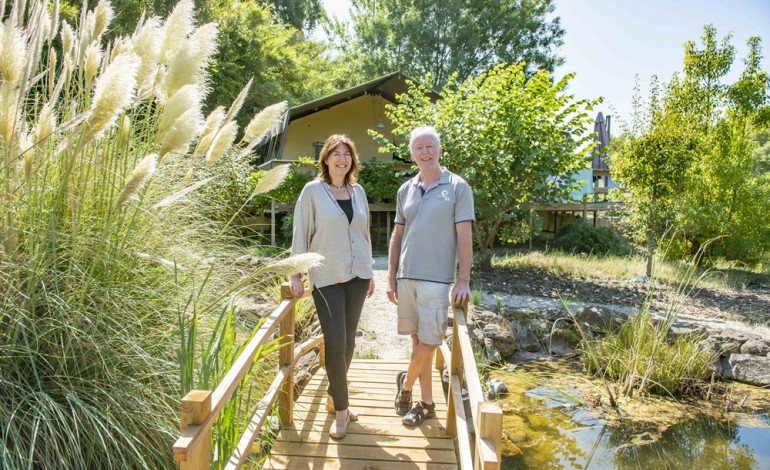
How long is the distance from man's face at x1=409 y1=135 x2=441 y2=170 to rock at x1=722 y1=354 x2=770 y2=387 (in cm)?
549

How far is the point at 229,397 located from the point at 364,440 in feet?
4.38

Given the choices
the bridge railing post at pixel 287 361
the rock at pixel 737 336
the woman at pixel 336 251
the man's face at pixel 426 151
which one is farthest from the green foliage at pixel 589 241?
the bridge railing post at pixel 287 361

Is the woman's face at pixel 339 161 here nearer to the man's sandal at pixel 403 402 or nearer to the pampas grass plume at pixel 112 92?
the pampas grass plume at pixel 112 92

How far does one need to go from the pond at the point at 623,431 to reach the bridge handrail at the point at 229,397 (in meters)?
2.16

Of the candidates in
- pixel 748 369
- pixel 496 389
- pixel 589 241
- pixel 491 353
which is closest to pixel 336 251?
pixel 496 389

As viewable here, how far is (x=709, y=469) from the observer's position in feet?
14.0

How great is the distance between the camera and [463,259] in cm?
296

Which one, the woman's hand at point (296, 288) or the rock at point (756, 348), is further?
the rock at point (756, 348)

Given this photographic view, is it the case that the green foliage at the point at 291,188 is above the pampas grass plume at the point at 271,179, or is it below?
above

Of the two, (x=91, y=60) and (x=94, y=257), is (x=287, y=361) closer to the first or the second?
(x=94, y=257)

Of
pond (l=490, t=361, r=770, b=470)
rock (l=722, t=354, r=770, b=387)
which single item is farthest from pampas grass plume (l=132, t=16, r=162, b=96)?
rock (l=722, t=354, r=770, b=387)

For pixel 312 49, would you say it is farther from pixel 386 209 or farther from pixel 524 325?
pixel 524 325

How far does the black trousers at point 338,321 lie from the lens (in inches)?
115

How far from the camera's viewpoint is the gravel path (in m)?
5.61
